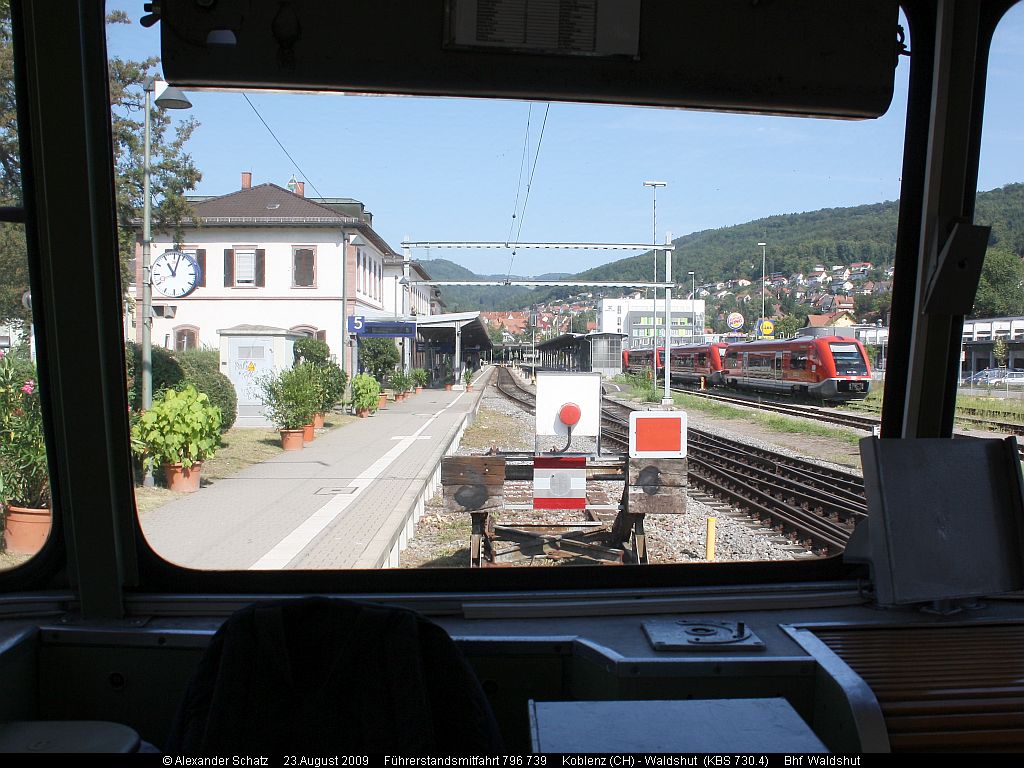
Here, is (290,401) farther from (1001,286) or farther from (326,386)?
(1001,286)

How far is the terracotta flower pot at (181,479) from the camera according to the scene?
243 centimetres

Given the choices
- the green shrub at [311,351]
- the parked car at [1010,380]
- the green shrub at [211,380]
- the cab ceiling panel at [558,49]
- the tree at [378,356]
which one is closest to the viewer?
the cab ceiling panel at [558,49]

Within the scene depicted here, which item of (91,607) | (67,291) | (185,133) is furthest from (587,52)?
(91,607)

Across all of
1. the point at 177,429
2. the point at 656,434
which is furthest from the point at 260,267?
the point at 656,434

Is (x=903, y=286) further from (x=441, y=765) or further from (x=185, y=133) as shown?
(x=185, y=133)

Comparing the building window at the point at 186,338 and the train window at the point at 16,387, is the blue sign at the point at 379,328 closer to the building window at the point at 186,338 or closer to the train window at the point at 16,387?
the building window at the point at 186,338

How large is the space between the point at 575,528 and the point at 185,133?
174 centimetres

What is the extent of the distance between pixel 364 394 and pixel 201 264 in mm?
1974

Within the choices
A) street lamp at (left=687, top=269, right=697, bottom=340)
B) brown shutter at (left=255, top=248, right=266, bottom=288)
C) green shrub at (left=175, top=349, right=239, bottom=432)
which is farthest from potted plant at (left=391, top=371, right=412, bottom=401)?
street lamp at (left=687, top=269, right=697, bottom=340)

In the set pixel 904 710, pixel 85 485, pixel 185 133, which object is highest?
pixel 185 133

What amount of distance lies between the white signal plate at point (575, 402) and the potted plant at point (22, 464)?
4.68 feet

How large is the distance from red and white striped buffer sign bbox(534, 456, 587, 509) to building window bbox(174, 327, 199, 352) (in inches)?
49.0

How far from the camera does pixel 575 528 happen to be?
268cm

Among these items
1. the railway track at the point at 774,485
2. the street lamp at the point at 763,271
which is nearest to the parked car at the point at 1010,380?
the railway track at the point at 774,485
